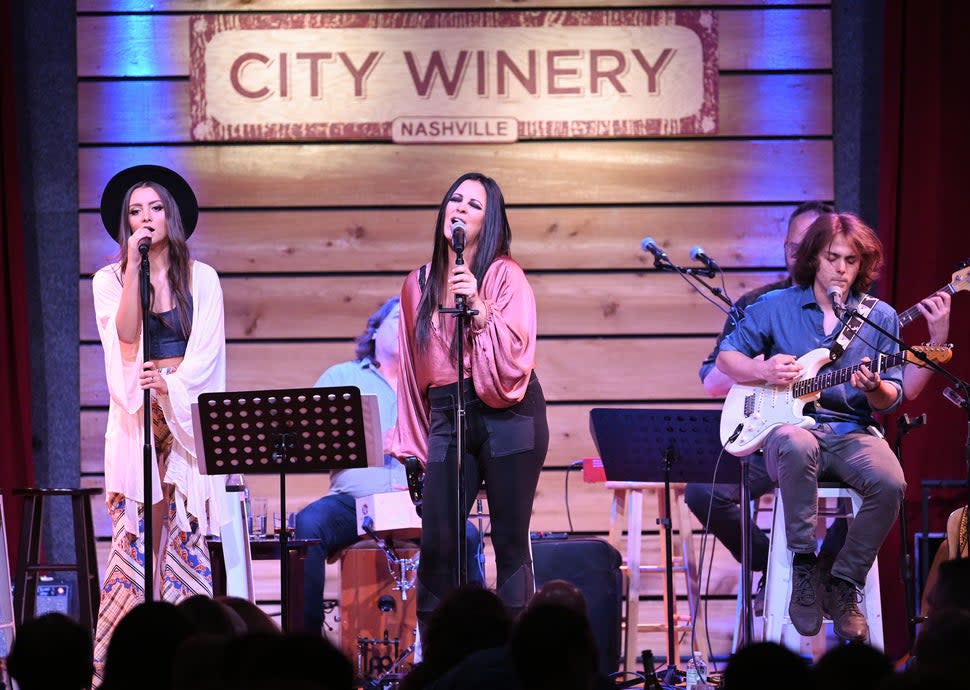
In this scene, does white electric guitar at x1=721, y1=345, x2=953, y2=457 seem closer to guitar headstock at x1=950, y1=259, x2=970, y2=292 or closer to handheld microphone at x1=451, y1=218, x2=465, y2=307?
guitar headstock at x1=950, y1=259, x2=970, y2=292

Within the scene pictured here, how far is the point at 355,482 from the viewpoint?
6.02m

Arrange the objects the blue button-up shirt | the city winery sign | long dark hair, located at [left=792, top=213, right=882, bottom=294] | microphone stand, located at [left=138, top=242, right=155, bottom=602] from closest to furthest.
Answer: microphone stand, located at [left=138, top=242, right=155, bottom=602] < the blue button-up shirt < long dark hair, located at [left=792, top=213, right=882, bottom=294] < the city winery sign

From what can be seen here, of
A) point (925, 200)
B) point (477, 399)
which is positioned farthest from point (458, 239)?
point (925, 200)

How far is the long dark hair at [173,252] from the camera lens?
4.88m

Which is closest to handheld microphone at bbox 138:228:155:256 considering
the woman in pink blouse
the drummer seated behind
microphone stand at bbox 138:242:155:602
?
microphone stand at bbox 138:242:155:602

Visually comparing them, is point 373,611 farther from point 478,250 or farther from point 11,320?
point 11,320

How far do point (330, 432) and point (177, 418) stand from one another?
26.1 inches

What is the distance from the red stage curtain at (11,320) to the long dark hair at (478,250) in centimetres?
266

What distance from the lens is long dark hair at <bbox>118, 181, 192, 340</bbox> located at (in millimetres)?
4879

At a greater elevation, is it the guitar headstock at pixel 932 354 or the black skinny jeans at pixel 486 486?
the guitar headstock at pixel 932 354

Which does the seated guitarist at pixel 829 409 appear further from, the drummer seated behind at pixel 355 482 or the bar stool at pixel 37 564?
the bar stool at pixel 37 564

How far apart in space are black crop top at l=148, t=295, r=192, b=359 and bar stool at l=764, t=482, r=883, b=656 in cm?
230

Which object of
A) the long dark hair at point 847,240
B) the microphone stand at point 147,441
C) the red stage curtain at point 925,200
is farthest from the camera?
→ the red stage curtain at point 925,200

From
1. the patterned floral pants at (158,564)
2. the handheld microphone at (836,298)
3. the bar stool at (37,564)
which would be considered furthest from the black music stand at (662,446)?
the bar stool at (37,564)
